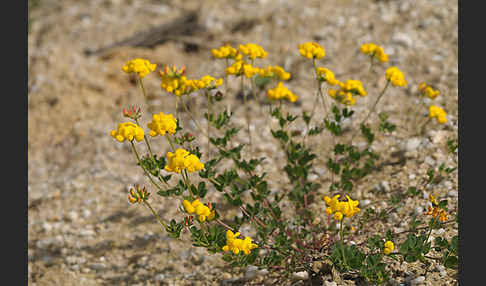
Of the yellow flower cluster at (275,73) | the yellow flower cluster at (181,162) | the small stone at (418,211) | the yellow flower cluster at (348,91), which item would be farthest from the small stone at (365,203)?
the yellow flower cluster at (181,162)

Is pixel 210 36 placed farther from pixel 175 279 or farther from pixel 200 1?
pixel 175 279

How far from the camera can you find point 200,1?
7.48 meters

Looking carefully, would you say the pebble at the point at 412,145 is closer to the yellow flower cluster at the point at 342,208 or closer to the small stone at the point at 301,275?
the small stone at the point at 301,275

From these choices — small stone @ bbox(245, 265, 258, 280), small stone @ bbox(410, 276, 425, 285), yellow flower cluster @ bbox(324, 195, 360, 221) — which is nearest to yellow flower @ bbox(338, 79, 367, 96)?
yellow flower cluster @ bbox(324, 195, 360, 221)

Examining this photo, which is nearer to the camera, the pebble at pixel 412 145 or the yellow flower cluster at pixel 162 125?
the yellow flower cluster at pixel 162 125

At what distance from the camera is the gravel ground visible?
3822mm

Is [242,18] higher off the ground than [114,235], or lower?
higher

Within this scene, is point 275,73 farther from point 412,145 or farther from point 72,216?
point 72,216

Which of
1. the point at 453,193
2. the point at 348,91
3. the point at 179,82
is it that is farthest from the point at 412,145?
the point at 179,82

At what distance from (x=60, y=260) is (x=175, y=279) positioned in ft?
3.70

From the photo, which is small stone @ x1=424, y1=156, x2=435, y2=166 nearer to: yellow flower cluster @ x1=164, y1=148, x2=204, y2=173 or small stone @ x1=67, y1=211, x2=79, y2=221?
yellow flower cluster @ x1=164, y1=148, x2=204, y2=173

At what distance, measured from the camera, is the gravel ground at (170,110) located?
382 cm

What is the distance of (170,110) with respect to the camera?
558 centimetres

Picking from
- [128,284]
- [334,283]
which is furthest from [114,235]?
[334,283]
